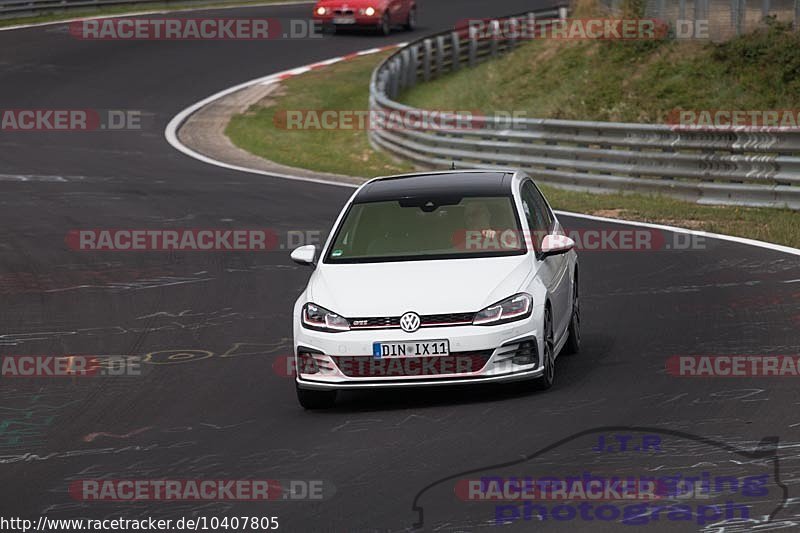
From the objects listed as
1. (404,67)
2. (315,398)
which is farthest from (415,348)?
(404,67)

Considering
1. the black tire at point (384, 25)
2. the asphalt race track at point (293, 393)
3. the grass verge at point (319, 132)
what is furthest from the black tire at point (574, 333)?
the black tire at point (384, 25)

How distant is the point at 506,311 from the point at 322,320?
122 centimetres

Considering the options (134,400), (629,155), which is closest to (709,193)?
(629,155)

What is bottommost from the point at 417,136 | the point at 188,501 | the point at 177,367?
the point at 417,136

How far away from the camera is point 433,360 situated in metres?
9.84

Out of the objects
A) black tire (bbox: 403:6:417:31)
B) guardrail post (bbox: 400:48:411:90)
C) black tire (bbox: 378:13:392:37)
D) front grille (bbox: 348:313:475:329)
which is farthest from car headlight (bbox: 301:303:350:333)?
black tire (bbox: 403:6:417:31)

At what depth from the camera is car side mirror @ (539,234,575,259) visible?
10.6 meters

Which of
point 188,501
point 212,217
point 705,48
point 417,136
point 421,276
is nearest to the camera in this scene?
point 188,501

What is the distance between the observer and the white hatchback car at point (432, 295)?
32.3ft

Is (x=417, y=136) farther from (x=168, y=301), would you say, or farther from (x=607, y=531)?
(x=607, y=531)

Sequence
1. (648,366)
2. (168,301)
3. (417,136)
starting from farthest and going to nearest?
(417,136)
(168,301)
(648,366)

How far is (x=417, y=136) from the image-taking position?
88.8 feet

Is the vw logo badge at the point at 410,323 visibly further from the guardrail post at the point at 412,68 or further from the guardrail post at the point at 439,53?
the guardrail post at the point at 439,53

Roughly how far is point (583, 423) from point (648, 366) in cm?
190
